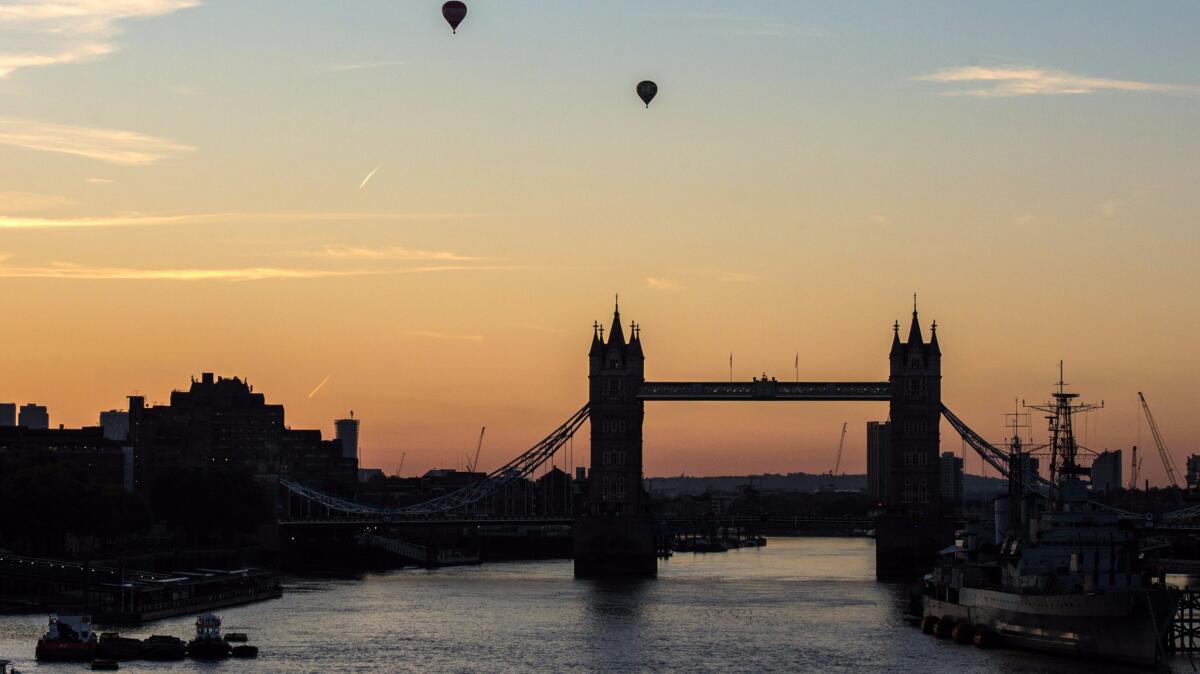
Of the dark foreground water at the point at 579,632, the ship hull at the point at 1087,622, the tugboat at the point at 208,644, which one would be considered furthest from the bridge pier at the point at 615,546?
the tugboat at the point at 208,644

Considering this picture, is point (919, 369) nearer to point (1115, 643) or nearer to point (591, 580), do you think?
point (591, 580)

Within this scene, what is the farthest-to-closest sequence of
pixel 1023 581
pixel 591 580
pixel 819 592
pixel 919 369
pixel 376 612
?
1. pixel 919 369
2. pixel 591 580
3. pixel 819 592
4. pixel 376 612
5. pixel 1023 581

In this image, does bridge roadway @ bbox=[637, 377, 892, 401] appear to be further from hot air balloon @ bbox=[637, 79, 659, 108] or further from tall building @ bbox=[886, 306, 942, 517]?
hot air balloon @ bbox=[637, 79, 659, 108]

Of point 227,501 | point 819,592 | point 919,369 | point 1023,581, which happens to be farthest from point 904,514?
point 1023,581

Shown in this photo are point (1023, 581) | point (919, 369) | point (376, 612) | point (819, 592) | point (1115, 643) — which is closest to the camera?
point (1115, 643)

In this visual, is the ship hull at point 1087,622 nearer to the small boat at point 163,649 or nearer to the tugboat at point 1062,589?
the tugboat at point 1062,589

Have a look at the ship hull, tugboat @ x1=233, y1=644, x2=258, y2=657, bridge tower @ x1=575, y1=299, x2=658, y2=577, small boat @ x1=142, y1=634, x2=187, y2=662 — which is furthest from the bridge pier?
small boat @ x1=142, y1=634, x2=187, y2=662
